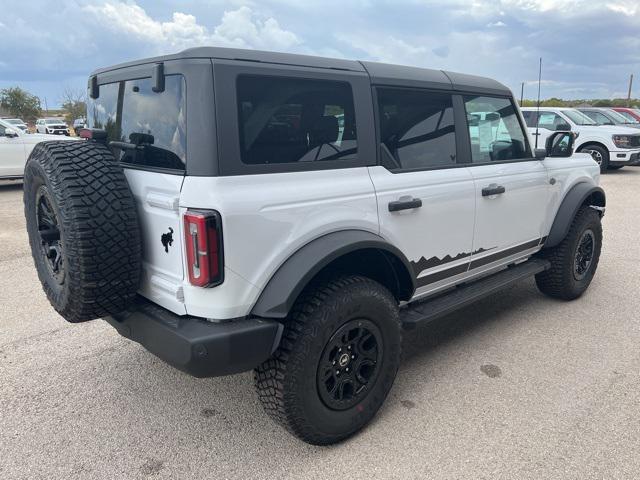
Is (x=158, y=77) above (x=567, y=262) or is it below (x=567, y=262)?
above

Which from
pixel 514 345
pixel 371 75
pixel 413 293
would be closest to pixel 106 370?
pixel 413 293

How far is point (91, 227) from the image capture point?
7.18 feet

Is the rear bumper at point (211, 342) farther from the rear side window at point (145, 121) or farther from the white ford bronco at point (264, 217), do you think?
the rear side window at point (145, 121)

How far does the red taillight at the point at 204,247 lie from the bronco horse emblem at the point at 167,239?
0.43 ft

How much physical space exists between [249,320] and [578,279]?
353cm

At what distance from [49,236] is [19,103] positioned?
2127 inches

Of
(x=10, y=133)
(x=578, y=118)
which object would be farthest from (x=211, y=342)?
(x=578, y=118)

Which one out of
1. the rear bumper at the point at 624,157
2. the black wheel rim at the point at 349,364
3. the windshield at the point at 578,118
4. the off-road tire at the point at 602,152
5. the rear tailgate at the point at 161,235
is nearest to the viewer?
the rear tailgate at the point at 161,235

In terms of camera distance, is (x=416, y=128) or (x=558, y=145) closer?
(x=416, y=128)

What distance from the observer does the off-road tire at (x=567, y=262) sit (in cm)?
435

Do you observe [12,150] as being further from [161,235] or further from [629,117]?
[629,117]

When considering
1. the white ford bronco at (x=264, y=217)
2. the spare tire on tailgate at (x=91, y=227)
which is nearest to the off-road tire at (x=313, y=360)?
the white ford bronco at (x=264, y=217)

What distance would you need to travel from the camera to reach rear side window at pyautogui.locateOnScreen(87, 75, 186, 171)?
2.28m

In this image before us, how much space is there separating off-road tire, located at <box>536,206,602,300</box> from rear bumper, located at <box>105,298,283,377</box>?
9.93 feet
